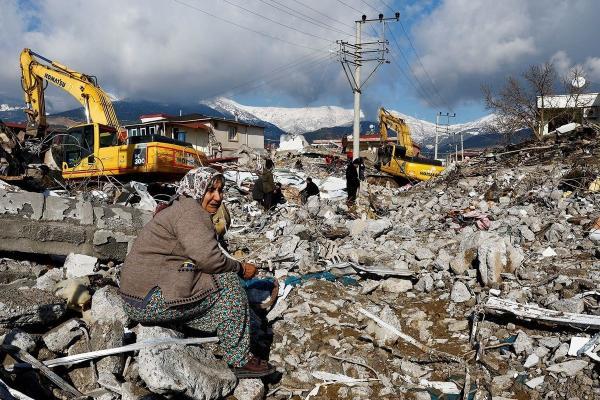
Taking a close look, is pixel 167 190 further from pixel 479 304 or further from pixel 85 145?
pixel 479 304

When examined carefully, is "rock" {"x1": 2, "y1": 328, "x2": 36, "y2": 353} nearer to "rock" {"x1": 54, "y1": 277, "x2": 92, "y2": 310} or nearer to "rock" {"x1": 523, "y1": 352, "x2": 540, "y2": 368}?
"rock" {"x1": 54, "y1": 277, "x2": 92, "y2": 310}

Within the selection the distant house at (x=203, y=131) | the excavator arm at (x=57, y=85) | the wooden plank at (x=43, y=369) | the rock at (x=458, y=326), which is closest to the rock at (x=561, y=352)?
the rock at (x=458, y=326)

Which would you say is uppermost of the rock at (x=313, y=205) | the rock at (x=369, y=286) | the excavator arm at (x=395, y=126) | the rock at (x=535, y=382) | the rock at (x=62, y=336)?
the excavator arm at (x=395, y=126)

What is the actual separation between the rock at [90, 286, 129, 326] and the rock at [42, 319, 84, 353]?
14 centimetres

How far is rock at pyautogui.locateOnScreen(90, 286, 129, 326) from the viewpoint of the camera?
3.08 metres

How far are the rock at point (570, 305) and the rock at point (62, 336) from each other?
3588 millimetres

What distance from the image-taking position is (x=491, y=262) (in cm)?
445

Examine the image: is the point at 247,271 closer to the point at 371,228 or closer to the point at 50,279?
the point at 50,279

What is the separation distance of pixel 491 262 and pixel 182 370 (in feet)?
10.6

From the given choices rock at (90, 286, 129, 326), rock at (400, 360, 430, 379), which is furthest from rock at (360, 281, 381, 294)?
rock at (90, 286, 129, 326)

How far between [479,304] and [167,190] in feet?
30.3

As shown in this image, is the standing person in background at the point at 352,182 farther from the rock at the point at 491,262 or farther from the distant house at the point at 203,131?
the distant house at the point at 203,131

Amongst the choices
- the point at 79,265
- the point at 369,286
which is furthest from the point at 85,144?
the point at 369,286

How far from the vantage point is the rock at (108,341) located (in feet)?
9.15
